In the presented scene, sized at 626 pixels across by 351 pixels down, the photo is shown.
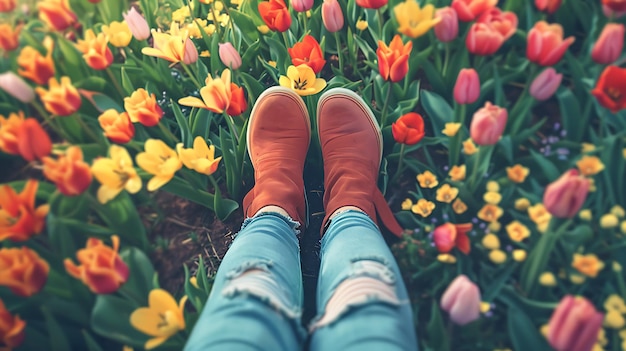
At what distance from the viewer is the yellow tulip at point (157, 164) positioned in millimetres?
856

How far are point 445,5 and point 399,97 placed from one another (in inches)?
10.0

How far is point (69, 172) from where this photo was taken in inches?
27.2

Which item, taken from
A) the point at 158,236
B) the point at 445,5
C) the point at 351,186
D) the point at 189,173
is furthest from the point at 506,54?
the point at 158,236

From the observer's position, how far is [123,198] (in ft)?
2.81

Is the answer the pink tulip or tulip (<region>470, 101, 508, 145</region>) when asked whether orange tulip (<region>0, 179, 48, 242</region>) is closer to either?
tulip (<region>470, 101, 508, 145</region>)

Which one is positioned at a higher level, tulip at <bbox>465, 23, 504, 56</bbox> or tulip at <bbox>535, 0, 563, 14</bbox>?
tulip at <bbox>535, 0, 563, 14</bbox>

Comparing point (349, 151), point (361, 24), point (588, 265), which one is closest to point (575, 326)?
point (588, 265)

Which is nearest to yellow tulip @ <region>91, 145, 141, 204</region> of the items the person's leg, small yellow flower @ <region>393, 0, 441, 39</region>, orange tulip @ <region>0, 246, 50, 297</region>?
orange tulip @ <region>0, 246, 50, 297</region>

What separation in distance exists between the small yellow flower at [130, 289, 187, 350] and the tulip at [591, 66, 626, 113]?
786 mm

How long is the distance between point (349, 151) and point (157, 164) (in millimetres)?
513

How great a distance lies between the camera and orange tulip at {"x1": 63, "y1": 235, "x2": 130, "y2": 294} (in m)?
0.69

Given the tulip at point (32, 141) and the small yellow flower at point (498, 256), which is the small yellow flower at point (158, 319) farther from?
A: the small yellow flower at point (498, 256)

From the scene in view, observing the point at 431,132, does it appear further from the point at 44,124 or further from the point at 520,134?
the point at 44,124

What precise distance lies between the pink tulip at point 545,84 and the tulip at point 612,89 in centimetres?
9
